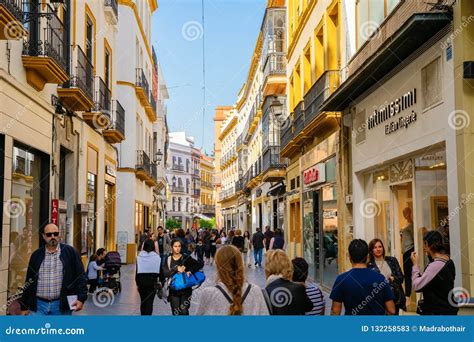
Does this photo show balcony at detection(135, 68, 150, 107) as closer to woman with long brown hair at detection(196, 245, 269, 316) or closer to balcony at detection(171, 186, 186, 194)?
woman with long brown hair at detection(196, 245, 269, 316)

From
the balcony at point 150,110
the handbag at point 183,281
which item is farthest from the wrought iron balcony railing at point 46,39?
the balcony at point 150,110

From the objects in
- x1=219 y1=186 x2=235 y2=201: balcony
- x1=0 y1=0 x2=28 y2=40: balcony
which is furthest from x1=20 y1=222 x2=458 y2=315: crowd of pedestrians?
x1=219 y1=186 x2=235 y2=201: balcony

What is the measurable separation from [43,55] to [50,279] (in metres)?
6.44

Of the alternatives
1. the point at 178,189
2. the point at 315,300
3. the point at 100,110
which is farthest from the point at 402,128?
the point at 178,189

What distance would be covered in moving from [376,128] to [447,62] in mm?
4306

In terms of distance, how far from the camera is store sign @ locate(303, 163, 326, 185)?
63.0ft

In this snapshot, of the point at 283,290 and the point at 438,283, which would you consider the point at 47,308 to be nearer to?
the point at 283,290

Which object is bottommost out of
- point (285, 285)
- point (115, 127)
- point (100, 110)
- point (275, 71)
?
point (285, 285)

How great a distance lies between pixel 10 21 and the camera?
981cm

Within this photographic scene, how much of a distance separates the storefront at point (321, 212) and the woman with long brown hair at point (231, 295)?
12.8 m

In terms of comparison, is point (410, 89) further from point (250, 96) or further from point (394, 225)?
point (250, 96)

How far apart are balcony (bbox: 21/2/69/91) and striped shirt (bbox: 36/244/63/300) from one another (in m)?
5.90

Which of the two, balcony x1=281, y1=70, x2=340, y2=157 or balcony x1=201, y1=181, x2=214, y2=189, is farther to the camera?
balcony x1=201, y1=181, x2=214, y2=189

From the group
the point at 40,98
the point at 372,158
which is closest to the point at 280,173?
the point at 372,158
